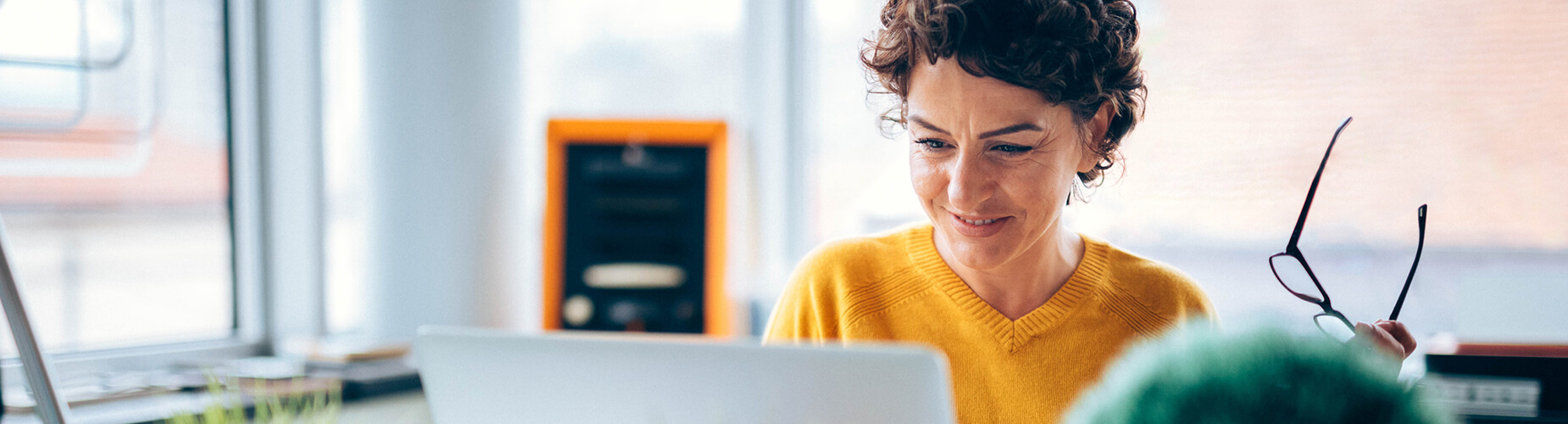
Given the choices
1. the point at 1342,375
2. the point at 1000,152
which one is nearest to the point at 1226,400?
the point at 1342,375

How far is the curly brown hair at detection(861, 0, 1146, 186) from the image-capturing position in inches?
43.1

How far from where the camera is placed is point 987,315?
123 cm

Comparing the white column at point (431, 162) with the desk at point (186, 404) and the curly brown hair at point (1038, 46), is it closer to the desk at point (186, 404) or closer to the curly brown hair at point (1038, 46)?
the desk at point (186, 404)

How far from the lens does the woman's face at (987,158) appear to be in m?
1.10

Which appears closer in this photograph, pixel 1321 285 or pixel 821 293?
pixel 1321 285

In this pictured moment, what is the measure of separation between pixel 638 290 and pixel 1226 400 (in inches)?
92.2

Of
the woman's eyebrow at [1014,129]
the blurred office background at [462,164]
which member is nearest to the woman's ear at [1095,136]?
the woman's eyebrow at [1014,129]

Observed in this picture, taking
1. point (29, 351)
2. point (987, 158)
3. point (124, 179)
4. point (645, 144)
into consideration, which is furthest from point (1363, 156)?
point (124, 179)

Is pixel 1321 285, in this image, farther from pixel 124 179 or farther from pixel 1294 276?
pixel 124 179

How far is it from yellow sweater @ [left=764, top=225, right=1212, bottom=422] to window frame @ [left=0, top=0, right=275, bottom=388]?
166cm

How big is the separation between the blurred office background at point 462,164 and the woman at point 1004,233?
129 centimetres

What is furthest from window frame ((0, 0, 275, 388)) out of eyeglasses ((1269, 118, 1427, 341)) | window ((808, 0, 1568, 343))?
eyeglasses ((1269, 118, 1427, 341))

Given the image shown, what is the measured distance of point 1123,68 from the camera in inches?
46.9

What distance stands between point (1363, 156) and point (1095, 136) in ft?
5.06
